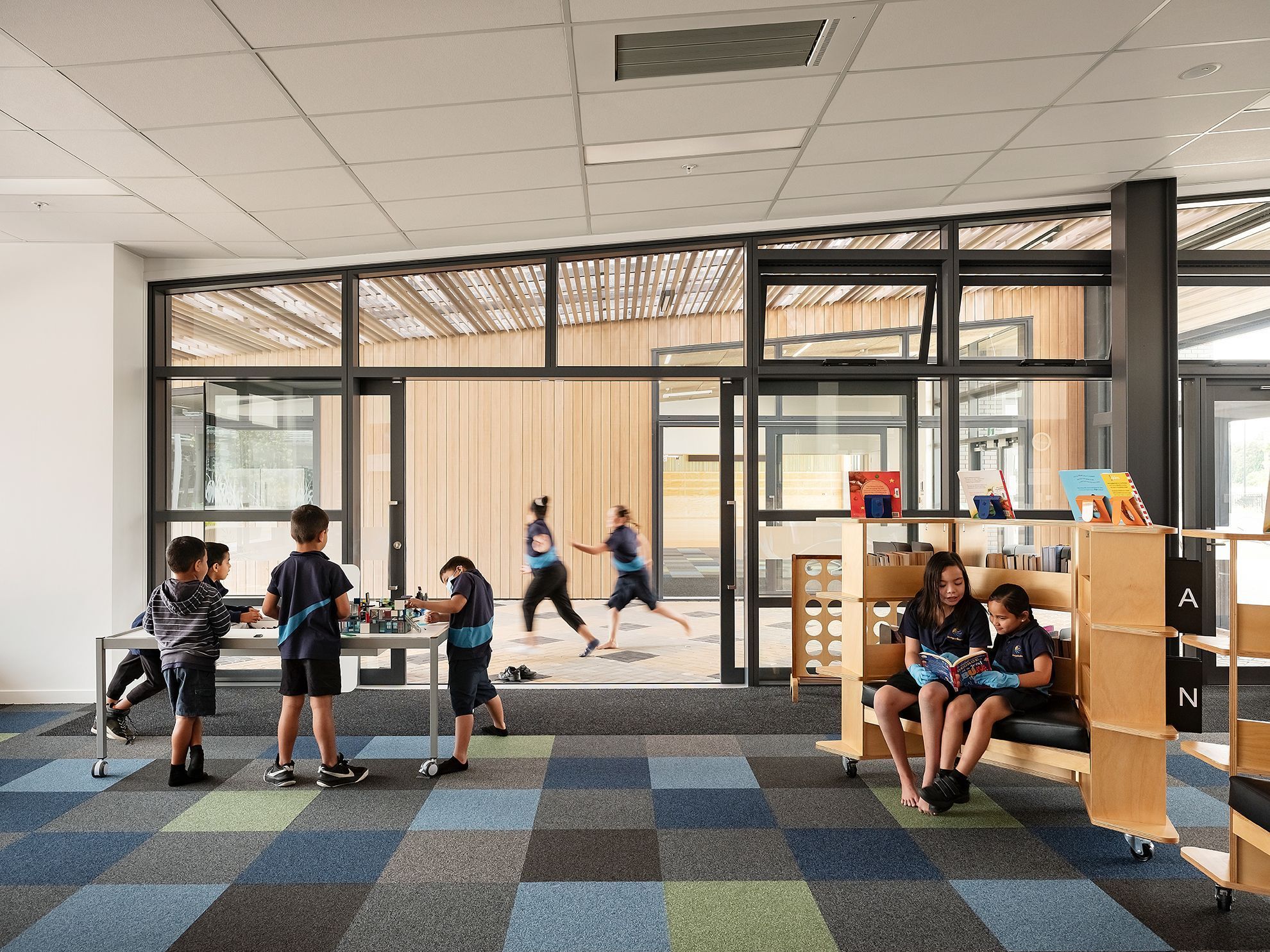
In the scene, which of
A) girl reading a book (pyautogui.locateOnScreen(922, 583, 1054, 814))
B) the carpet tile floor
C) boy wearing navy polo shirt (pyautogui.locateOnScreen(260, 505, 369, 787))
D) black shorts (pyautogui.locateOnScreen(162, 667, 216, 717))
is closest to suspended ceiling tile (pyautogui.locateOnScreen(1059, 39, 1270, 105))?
girl reading a book (pyautogui.locateOnScreen(922, 583, 1054, 814))

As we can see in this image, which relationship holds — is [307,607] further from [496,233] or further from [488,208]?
[496,233]

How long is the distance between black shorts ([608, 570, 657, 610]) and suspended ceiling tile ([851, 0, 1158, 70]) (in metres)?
4.79

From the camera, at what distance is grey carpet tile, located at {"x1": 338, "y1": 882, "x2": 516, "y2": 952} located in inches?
101

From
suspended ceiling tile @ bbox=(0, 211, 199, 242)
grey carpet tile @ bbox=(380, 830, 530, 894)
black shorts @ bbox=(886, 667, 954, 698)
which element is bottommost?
grey carpet tile @ bbox=(380, 830, 530, 894)

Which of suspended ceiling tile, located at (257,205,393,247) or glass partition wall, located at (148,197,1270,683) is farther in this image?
glass partition wall, located at (148,197,1270,683)

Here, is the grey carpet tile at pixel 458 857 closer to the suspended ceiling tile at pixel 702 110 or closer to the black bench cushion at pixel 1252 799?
the black bench cushion at pixel 1252 799

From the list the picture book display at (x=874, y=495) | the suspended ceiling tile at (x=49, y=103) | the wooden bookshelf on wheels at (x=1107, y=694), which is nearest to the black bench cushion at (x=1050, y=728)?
the wooden bookshelf on wheels at (x=1107, y=694)

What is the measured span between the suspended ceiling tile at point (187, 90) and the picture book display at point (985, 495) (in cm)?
371

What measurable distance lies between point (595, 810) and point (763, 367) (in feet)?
11.1

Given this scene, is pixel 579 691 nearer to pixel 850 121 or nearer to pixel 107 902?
pixel 107 902

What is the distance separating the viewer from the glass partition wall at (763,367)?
590cm

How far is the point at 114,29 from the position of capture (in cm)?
295

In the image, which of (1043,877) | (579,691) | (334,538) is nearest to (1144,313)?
(1043,877)

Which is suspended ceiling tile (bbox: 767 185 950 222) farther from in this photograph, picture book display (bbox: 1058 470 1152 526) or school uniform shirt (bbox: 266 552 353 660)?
school uniform shirt (bbox: 266 552 353 660)
